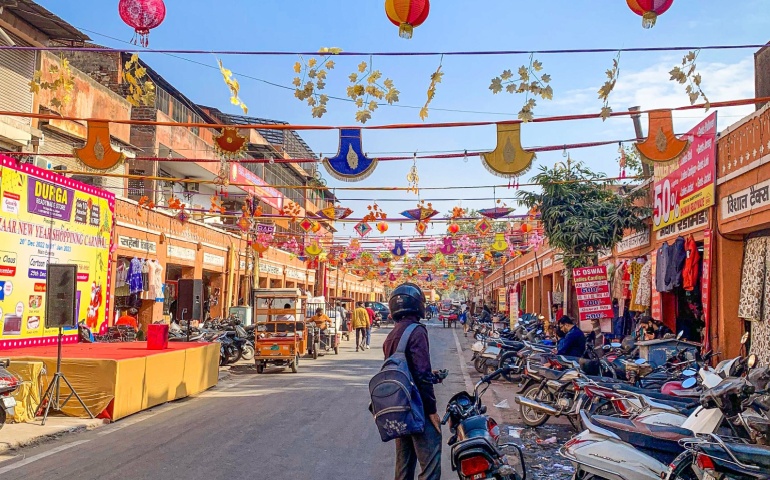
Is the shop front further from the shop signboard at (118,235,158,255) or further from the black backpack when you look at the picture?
the shop signboard at (118,235,158,255)

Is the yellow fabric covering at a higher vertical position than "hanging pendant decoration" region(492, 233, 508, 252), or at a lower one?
lower

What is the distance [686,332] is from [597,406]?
8210 millimetres

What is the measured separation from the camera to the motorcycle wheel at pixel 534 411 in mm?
10047

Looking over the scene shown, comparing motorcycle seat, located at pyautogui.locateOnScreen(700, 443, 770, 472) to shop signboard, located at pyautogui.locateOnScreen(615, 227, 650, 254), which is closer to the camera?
motorcycle seat, located at pyautogui.locateOnScreen(700, 443, 770, 472)

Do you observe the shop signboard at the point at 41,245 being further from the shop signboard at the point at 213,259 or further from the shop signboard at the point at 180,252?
the shop signboard at the point at 213,259

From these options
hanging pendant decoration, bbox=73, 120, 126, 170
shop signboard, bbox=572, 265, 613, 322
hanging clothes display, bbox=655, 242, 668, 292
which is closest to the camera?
hanging pendant decoration, bbox=73, 120, 126, 170

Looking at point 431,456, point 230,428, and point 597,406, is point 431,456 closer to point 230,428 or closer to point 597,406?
point 597,406

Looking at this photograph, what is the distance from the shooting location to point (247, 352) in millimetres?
21297

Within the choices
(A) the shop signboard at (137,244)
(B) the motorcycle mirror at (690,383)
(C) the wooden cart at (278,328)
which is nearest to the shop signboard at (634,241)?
(C) the wooden cart at (278,328)

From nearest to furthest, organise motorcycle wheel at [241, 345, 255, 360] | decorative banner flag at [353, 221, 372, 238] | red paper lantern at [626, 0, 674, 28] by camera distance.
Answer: red paper lantern at [626, 0, 674, 28]
motorcycle wheel at [241, 345, 255, 360]
decorative banner flag at [353, 221, 372, 238]

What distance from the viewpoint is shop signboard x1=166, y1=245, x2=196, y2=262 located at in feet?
83.1

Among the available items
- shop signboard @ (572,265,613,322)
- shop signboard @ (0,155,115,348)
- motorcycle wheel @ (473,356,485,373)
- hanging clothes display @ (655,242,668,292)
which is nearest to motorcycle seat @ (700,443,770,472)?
hanging clothes display @ (655,242,668,292)

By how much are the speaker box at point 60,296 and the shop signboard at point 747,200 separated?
35.1 feet

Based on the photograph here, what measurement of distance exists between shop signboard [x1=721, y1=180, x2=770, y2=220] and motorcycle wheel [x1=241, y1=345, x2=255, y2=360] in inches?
549
